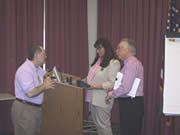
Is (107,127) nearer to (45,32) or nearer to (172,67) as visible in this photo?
(172,67)

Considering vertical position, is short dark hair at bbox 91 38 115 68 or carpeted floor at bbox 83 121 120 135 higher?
short dark hair at bbox 91 38 115 68

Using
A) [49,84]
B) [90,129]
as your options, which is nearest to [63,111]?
[49,84]

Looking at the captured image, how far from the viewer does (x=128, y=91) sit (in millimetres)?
2678

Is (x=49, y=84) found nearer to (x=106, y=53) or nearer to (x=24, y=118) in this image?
(x=24, y=118)

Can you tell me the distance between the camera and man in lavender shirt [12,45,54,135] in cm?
255

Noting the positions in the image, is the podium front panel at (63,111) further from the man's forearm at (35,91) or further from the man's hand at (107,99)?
the man's hand at (107,99)

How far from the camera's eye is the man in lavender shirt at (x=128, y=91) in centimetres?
266

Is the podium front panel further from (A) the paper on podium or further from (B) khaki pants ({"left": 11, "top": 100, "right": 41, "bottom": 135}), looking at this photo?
(A) the paper on podium

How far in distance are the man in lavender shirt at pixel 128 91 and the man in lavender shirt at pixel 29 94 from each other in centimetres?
83

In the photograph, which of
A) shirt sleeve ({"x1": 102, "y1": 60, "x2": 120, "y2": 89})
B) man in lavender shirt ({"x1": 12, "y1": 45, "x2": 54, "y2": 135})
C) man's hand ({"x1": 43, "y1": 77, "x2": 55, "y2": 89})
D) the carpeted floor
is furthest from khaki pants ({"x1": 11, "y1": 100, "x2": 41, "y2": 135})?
the carpeted floor

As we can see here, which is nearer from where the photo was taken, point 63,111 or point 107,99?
point 63,111

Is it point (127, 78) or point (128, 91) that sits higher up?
point (127, 78)

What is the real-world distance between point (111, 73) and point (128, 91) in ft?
1.20

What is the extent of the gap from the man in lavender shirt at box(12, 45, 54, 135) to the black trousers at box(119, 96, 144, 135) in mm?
906
